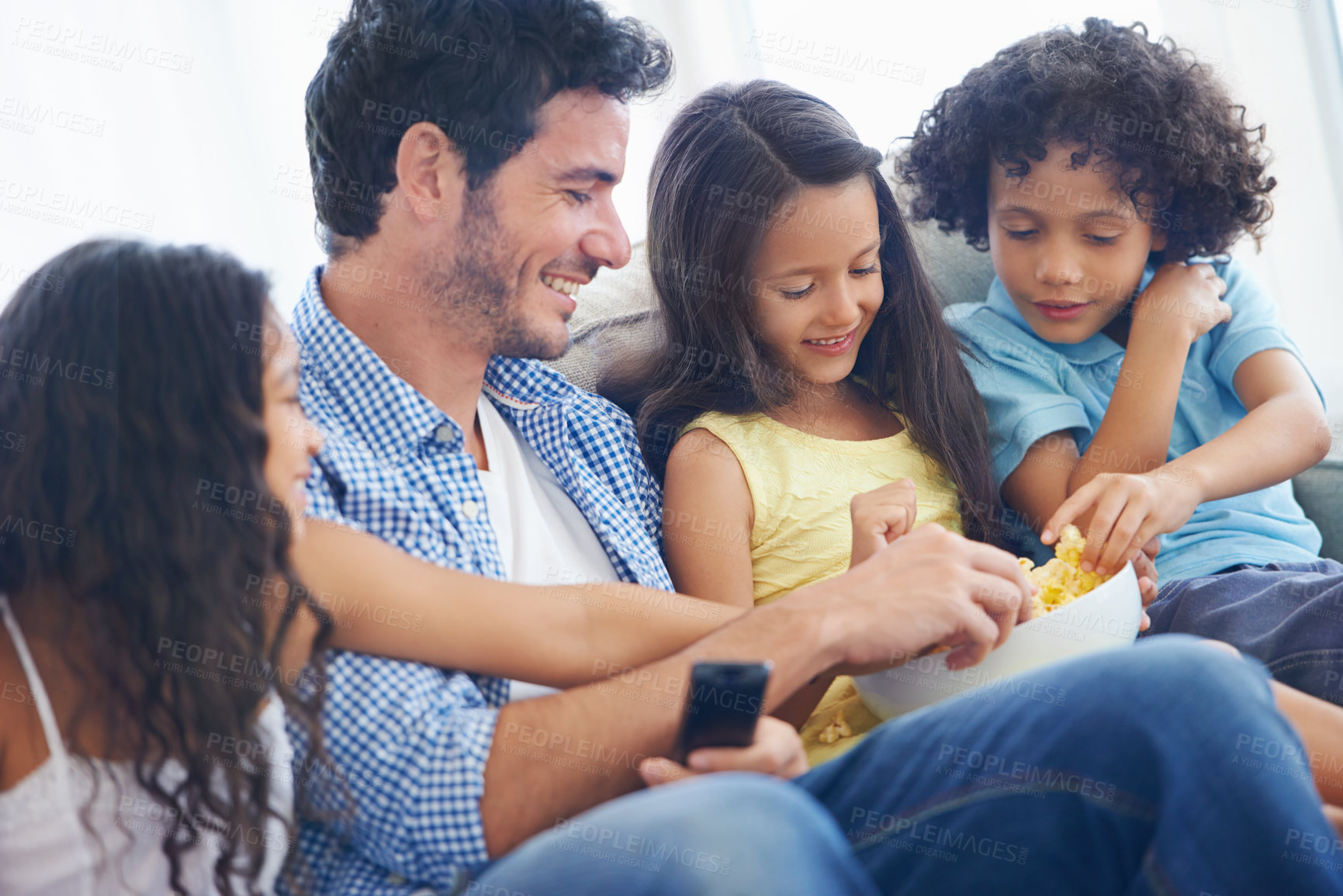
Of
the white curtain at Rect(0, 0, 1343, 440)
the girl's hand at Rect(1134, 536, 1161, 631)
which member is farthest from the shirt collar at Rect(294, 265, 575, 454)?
the girl's hand at Rect(1134, 536, 1161, 631)

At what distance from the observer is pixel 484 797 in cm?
85

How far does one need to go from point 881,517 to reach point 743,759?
1.36 ft

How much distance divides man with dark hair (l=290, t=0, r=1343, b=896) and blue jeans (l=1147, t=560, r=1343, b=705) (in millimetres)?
421

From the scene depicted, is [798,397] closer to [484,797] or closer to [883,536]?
[883,536]

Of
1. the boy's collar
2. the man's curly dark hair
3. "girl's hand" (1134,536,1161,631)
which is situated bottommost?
"girl's hand" (1134,536,1161,631)

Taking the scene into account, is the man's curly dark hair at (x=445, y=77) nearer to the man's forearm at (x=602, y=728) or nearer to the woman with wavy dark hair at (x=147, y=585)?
the woman with wavy dark hair at (x=147, y=585)

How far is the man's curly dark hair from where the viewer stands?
3.79 ft

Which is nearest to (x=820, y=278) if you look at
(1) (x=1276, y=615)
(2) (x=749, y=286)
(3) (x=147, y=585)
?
(2) (x=749, y=286)

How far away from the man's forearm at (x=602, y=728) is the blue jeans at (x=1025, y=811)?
0.07 meters

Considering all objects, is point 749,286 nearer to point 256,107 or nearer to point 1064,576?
point 1064,576

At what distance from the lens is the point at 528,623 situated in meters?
0.96

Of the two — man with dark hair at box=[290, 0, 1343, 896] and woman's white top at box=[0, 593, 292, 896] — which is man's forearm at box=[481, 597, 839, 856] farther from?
woman's white top at box=[0, 593, 292, 896]

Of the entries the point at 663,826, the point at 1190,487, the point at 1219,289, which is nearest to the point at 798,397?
the point at 1190,487

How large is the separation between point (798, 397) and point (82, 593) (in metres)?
0.93
